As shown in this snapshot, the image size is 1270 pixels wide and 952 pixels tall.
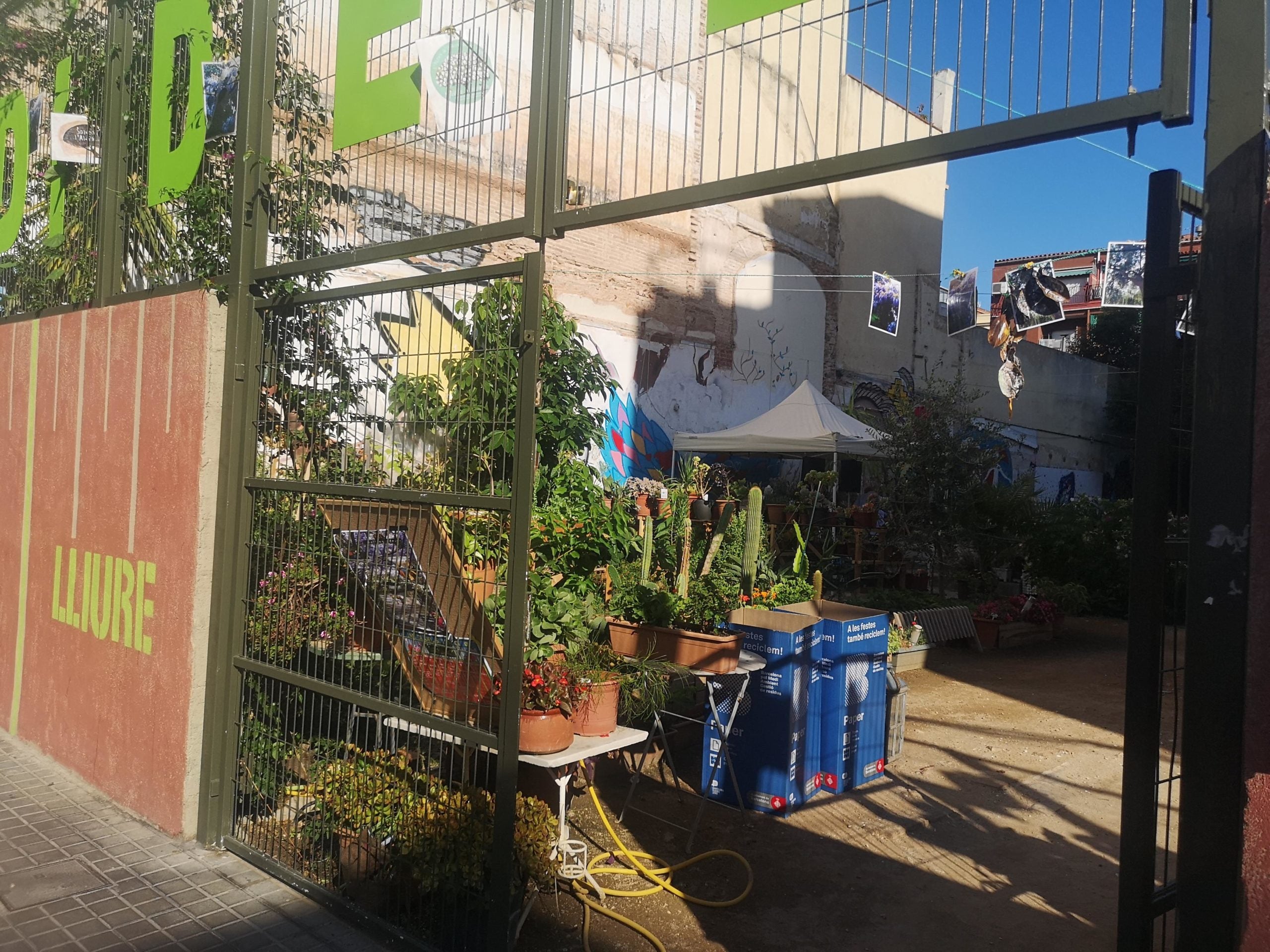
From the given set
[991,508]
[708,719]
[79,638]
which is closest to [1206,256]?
[708,719]

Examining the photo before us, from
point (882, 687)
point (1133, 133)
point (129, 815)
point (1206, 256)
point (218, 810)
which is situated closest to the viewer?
point (1206, 256)

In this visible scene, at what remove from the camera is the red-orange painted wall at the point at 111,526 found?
5039 mm

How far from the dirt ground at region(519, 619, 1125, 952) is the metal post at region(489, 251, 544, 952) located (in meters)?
0.77

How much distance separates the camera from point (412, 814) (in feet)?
13.1

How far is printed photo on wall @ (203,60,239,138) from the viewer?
5.20 meters

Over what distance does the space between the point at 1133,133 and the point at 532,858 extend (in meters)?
3.35

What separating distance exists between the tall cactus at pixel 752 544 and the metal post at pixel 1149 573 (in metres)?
4.55

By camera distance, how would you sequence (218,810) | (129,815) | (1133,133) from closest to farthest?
1. (1133,133)
2. (218,810)
3. (129,815)

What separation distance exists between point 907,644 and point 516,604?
28.9ft

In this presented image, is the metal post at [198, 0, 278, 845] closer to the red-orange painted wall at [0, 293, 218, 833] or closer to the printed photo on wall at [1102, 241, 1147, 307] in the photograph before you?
the red-orange painted wall at [0, 293, 218, 833]

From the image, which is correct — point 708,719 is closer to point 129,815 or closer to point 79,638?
point 129,815

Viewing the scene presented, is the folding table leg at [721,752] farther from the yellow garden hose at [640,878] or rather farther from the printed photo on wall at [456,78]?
the printed photo on wall at [456,78]

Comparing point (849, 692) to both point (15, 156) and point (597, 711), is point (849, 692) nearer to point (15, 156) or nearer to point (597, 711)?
point (597, 711)

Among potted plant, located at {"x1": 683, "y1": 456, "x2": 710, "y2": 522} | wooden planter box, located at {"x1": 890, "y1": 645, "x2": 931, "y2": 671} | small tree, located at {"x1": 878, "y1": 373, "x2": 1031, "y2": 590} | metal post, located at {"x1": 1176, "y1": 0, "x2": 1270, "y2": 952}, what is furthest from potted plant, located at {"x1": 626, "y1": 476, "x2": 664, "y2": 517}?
metal post, located at {"x1": 1176, "y1": 0, "x2": 1270, "y2": 952}
